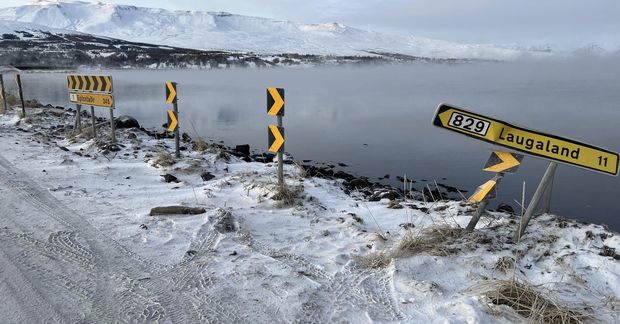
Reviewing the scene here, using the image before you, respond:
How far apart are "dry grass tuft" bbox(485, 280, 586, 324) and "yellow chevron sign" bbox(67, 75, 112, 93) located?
866 cm

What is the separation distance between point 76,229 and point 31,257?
736mm

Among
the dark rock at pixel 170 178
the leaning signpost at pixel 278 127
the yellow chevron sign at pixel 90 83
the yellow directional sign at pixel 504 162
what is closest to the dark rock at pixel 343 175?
the leaning signpost at pixel 278 127

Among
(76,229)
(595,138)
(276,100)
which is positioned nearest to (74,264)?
(76,229)

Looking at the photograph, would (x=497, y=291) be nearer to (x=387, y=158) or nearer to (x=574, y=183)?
(x=574, y=183)

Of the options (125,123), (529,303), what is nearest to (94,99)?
(125,123)

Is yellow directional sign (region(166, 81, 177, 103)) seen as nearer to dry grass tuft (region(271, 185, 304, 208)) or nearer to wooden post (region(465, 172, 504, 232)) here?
dry grass tuft (region(271, 185, 304, 208))

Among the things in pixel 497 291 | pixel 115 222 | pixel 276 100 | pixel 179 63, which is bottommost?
pixel 179 63

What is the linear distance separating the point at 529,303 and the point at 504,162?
1.49 m

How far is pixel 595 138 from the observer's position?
1474 cm

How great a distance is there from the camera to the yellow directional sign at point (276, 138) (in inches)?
262

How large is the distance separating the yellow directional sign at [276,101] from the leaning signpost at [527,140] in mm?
2999

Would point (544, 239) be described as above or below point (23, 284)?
above

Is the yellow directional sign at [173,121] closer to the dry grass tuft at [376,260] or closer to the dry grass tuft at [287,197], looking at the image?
the dry grass tuft at [287,197]

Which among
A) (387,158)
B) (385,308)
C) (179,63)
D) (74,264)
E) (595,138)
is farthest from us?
(179,63)
